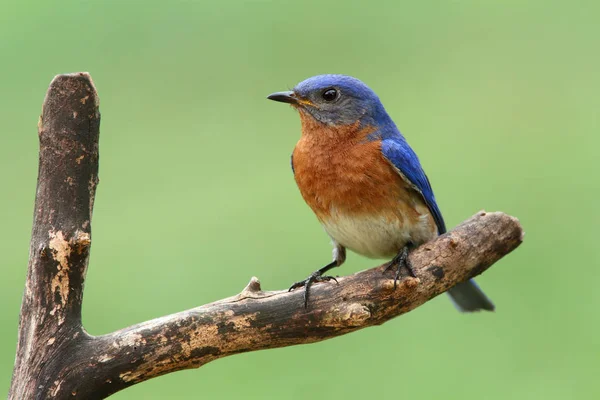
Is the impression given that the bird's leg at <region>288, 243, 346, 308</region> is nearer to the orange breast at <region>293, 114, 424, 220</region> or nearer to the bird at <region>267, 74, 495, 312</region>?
the bird at <region>267, 74, 495, 312</region>

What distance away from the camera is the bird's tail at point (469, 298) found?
4844 millimetres

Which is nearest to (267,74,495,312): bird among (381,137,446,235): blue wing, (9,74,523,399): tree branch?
(381,137,446,235): blue wing

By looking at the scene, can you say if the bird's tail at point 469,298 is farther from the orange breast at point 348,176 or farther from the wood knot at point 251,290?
the wood knot at point 251,290

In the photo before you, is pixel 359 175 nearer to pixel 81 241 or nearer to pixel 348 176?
pixel 348 176

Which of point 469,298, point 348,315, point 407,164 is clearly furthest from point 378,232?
point 469,298

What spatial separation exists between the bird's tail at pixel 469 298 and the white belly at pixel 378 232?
404 mm

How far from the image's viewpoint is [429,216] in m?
4.59

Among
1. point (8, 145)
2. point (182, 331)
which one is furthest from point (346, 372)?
point (8, 145)

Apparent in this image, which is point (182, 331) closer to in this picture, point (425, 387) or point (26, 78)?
point (425, 387)

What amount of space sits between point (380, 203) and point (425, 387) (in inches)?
Result: 67.3

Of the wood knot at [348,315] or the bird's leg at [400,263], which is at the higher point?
the bird's leg at [400,263]

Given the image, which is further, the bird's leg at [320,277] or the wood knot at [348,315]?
the bird's leg at [320,277]

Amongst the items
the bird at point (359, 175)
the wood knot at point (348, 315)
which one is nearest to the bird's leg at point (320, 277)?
the bird at point (359, 175)

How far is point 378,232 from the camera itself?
4441 millimetres
